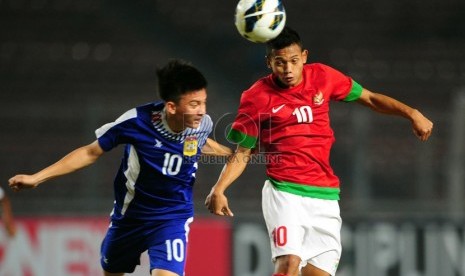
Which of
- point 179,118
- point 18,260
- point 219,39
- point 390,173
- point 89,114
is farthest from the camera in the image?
point 219,39

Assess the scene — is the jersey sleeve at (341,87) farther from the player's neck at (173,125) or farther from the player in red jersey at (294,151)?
the player's neck at (173,125)

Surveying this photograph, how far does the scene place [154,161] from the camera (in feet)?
20.5

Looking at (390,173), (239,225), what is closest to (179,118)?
(239,225)

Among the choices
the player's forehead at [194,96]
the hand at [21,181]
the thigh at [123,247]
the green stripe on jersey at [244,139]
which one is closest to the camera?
the hand at [21,181]

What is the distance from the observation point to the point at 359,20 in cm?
1617


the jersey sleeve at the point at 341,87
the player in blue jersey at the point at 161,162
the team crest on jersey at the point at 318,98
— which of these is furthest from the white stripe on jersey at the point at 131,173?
the jersey sleeve at the point at 341,87

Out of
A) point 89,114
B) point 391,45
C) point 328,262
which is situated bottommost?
point 328,262

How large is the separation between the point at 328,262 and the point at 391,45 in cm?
969

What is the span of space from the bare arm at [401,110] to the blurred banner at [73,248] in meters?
3.42

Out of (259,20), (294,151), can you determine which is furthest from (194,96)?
(294,151)

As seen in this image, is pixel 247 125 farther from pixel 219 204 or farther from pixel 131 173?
pixel 131 173

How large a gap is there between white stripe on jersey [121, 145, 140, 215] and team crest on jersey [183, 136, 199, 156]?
307mm

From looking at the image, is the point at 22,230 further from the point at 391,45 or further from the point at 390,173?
the point at 391,45

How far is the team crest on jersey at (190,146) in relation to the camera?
6.27m
